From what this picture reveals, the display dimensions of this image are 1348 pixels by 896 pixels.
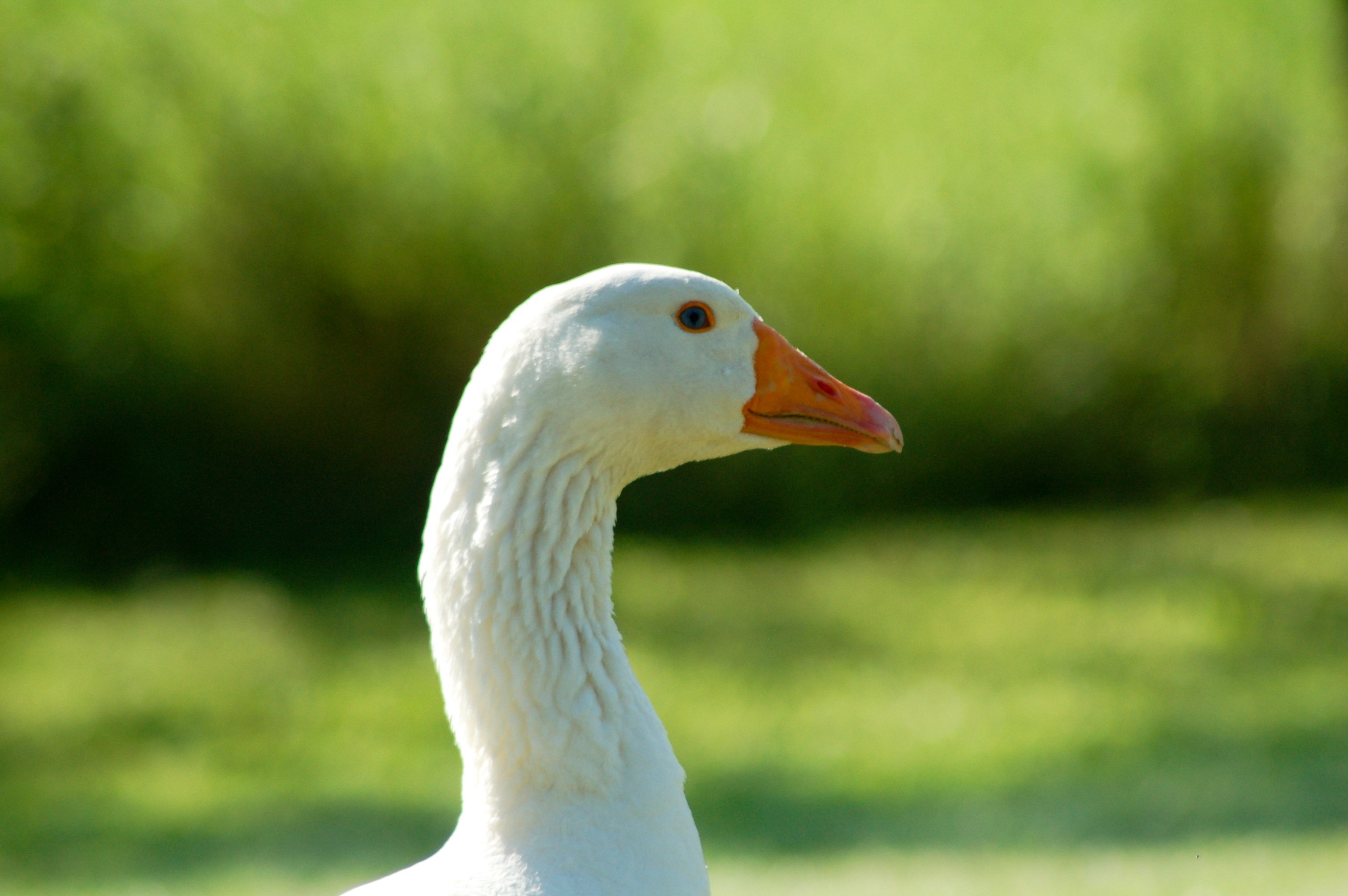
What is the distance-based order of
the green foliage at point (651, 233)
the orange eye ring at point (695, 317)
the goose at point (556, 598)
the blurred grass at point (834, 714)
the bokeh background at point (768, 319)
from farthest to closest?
the green foliage at point (651, 233) < the bokeh background at point (768, 319) < the blurred grass at point (834, 714) < the orange eye ring at point (695, 317) < the goose at point (556, 598)

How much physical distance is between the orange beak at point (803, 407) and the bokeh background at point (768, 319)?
4.43 m

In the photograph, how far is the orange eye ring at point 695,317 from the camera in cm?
261

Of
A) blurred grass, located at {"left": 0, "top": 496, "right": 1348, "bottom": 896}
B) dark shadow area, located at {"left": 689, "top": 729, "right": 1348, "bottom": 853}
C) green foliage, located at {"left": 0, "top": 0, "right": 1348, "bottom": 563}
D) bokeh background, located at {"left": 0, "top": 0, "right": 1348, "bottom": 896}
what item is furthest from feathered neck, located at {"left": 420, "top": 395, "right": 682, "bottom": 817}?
green foliage, located at {"left": 0, "top": 0, "right": 1348, "bottom": 563}

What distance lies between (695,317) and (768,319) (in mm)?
8374

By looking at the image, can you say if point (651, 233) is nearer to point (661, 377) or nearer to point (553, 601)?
point (661, 377)

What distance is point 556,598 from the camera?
2.53 metres

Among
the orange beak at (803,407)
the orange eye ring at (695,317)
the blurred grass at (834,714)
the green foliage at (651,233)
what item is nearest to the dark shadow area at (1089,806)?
the blurred grass at (834,714)

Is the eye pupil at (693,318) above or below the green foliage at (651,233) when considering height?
below

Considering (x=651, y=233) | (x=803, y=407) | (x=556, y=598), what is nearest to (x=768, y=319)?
(x=651, y=233)

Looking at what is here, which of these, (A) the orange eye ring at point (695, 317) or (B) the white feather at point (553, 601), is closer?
(B) the white feather at point (553, 601)

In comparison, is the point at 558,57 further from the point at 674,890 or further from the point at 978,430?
the point at 674,890

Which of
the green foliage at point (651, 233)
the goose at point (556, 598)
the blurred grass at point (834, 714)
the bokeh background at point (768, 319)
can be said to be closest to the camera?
the goose at point (556, 598)

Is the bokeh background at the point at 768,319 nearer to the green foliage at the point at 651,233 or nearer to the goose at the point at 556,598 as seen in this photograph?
the green foliage at the point at 651,233

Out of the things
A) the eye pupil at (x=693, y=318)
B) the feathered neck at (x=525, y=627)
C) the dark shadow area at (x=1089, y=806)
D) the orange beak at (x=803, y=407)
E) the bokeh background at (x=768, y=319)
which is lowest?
the feathered neck at (x=525, y=627)
